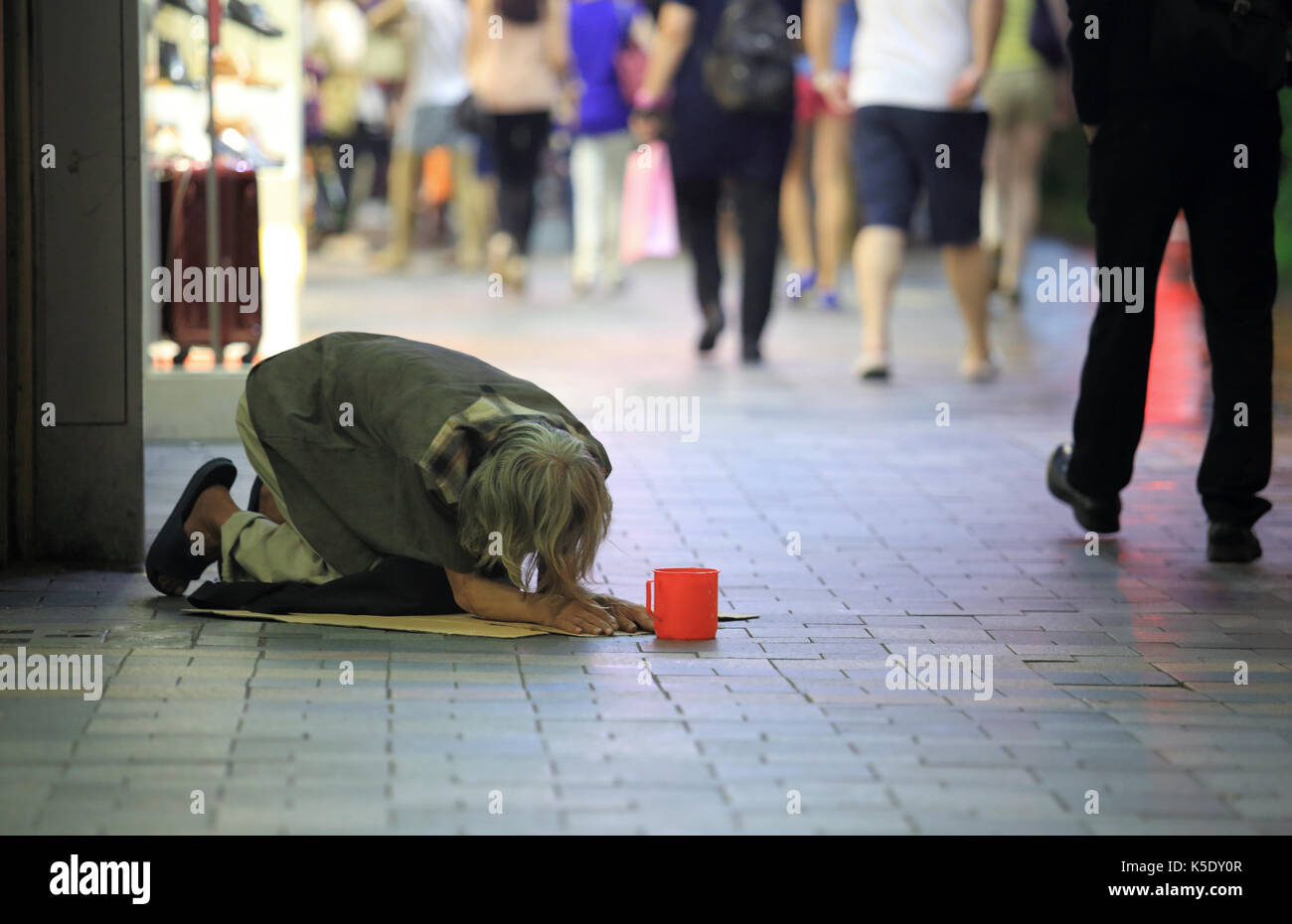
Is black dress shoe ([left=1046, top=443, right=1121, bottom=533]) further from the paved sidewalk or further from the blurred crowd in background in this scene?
the blurred crowd in background

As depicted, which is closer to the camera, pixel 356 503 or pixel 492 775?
pixel 492 775

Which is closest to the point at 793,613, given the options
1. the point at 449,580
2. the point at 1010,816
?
the point at 449,580

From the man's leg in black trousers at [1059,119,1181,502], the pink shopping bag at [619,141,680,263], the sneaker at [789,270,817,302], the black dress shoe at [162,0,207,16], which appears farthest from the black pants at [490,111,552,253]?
the man's leg in black trousers at [1059,119,1181,502]

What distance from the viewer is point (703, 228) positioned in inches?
409

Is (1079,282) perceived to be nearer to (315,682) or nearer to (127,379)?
(127,379)

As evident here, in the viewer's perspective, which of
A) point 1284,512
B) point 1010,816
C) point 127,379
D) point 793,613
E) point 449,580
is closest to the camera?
point 1010,816

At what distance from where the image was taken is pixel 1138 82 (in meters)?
5.77

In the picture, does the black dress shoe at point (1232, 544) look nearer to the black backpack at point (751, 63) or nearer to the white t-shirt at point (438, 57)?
the black backpack at point (751, 63)

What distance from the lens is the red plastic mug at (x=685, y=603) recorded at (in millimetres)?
4727

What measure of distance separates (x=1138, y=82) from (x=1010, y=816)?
116 inches

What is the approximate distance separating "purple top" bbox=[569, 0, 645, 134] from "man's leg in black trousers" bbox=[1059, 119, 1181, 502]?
8.00m

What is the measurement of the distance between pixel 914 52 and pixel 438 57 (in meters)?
6.64
